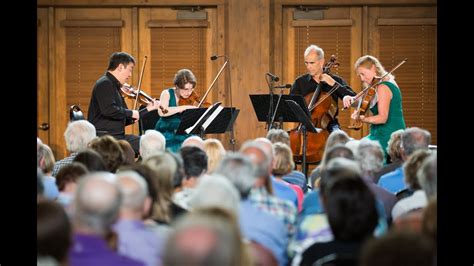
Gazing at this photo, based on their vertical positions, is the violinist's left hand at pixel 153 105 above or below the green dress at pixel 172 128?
above

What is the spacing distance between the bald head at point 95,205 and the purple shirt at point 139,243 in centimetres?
35

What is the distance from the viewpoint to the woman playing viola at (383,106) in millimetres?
9078

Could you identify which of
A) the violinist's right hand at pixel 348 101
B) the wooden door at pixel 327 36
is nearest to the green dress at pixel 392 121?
the violinist's right hand at pixel 348 101

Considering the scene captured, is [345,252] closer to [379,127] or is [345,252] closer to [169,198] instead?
[169,198]

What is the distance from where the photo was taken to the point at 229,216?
3.08 metres

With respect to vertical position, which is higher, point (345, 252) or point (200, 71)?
point (200, 71)

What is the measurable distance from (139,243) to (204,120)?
5.54 metres

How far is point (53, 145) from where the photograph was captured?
12664 millimetres

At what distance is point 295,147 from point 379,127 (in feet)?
3.84

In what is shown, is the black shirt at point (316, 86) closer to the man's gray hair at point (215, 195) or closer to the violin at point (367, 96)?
the violin at point (367, 96)

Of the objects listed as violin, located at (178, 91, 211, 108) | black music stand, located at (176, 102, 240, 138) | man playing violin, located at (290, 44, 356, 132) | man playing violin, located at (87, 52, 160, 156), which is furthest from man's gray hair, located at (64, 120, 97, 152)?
man playing violin, located at (290, 44, 356, 132)
